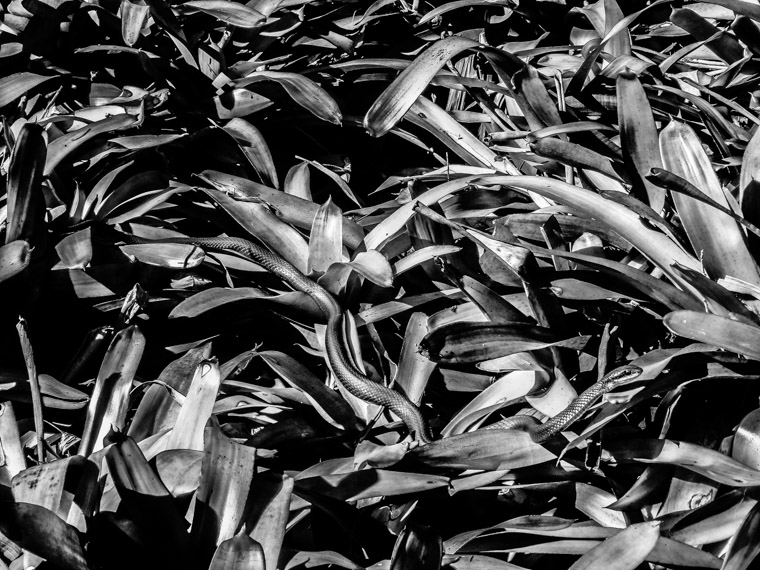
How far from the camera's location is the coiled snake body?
108 cm

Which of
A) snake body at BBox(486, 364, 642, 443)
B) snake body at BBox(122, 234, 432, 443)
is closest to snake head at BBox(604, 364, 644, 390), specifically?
snake body at BBox(486, 364, 642, 443)

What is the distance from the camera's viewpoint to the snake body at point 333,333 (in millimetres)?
1188

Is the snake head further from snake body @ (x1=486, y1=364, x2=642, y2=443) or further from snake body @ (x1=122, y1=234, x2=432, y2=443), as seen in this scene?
snake body @ (x1=122, y1=234, x2=432, y2=443)

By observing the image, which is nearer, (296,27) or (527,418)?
(527,418)

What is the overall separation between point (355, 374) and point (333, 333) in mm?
89

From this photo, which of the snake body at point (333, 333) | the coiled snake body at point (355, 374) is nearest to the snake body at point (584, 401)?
the coiled snake body at point (355, 374)

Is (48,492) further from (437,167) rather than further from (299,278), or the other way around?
(437,167)

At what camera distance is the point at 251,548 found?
3.18 feet

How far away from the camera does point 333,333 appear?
1.28 metres

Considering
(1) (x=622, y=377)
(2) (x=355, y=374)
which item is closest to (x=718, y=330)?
(1) (x=622, y=377)

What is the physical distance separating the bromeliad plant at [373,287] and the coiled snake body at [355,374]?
1.1 inches

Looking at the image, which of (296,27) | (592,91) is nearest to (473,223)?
(592,91)

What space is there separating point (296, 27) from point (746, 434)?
1.39 metres

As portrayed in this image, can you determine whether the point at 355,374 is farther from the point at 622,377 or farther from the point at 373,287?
the point at 622,377
